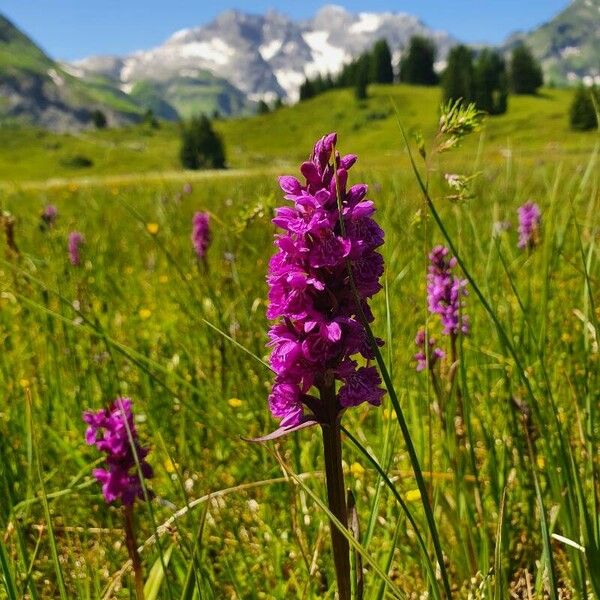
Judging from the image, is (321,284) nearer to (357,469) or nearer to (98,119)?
(357,469)

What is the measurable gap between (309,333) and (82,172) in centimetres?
9688

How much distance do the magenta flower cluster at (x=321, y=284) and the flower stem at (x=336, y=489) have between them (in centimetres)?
3

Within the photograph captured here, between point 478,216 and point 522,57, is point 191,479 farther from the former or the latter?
point 522,57

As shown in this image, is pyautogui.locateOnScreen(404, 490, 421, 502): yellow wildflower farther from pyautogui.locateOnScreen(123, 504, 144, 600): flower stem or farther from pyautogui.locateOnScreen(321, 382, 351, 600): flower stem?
pyautogui.locateOnScreen(321, 382, 351, 600): flower stem

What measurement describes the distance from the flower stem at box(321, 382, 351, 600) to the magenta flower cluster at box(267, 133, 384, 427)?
0.03 metres

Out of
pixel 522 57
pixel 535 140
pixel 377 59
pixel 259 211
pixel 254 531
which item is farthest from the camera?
pixel 377 59

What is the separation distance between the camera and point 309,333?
110 centimetres

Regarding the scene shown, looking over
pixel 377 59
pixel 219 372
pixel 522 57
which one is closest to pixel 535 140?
pixel 522 57

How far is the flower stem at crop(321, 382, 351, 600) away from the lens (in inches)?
41.9

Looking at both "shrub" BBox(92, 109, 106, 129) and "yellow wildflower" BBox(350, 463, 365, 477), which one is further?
"shrub" BBox(92, 109, 106, 129)

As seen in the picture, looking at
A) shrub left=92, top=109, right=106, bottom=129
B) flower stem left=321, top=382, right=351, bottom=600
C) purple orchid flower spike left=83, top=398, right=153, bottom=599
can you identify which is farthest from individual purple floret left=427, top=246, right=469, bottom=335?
shrub left=92, top=109, right=106, bottom=129

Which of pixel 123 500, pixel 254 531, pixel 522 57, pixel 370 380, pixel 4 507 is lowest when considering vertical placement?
pixel 254 531

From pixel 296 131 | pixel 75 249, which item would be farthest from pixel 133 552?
pixel 296 131

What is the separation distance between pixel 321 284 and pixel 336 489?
0.34 metres
